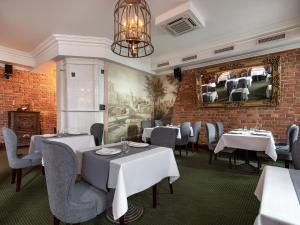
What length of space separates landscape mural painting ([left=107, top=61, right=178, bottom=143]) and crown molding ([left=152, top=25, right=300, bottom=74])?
2.30 ft

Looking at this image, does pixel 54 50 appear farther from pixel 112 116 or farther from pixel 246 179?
pixel 246 179

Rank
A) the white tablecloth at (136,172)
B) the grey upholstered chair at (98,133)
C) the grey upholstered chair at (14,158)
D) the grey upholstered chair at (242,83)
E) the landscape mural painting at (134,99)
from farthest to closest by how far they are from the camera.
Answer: the landscape mural painting at (134,99)
the grey upholstered chair at (242,83)
the grey upholstered chair at (98,133)
the grey upholstered chair at (14,158)
the white tablecloth at (136,172)

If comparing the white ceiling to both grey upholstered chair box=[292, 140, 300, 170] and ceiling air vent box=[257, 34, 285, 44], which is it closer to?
ceiling air vent box=[257, 34, 285, 44]

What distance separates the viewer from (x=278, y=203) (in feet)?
2.78

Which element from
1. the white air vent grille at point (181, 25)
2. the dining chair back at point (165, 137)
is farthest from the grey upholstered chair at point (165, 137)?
the white air vent grille at point (181, 25)

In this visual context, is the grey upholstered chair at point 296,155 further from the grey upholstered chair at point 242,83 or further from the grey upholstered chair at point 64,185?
the grey upholstered chair at point 242,83

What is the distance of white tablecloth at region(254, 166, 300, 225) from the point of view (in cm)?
73

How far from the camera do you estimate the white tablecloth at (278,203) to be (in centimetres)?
73

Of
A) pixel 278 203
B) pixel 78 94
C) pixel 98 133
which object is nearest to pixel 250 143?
pixel 278 203

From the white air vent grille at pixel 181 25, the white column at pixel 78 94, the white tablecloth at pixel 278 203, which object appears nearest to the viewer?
the white tablecloth at pixel 278 203

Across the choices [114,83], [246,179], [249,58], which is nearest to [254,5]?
[249,58]

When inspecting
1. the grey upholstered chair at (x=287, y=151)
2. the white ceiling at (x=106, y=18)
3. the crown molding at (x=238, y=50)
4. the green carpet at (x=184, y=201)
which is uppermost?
the white ceiling at (x=106, y=18)

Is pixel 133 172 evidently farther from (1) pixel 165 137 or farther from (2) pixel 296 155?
(2) pixel 296 155

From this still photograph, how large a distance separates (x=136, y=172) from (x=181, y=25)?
121 inches
